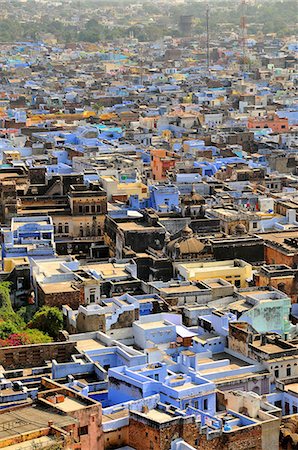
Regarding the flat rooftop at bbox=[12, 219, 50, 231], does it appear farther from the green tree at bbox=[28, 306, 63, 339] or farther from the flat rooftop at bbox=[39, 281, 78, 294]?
the green tree at bbox=[28, 306, 63, 339]

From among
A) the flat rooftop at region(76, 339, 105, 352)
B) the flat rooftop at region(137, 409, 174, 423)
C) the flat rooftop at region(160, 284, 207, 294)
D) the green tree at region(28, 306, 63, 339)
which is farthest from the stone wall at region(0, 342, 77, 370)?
the flat rooftop at region(160, 284, 207, 294)

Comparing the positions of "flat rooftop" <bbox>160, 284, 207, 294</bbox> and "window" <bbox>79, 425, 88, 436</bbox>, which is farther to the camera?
"flat rooftop" <bbox>160, 284, 207, 294</bbox>

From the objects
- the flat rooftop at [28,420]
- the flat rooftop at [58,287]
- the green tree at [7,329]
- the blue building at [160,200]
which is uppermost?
the blue building at [160,200]

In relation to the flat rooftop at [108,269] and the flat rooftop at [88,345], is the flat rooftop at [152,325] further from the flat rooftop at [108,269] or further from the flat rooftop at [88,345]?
the flat rooftop at [108,269]

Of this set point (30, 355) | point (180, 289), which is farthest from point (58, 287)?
point (30, 355)

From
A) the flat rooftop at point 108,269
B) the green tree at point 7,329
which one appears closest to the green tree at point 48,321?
the green tree at point 7,329
